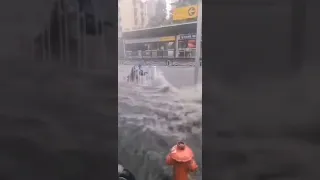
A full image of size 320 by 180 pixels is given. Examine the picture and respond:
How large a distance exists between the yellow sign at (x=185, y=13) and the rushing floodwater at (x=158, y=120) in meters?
0.18

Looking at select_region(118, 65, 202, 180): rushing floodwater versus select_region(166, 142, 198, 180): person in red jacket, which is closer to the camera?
select_region(166, 142, 198, 180): person in red jacket

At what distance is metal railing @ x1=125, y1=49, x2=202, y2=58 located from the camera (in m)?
1.19

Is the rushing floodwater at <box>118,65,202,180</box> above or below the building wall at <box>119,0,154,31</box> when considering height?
below

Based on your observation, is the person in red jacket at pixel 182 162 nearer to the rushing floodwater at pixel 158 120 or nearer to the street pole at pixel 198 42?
the rushing floodwater at pixel 158 120

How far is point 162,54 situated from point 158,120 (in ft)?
0.81

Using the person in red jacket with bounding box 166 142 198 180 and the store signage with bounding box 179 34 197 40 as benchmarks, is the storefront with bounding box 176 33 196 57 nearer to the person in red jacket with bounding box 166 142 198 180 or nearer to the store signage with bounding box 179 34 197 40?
Answer: the store signage with bounding box 179 34 197 40

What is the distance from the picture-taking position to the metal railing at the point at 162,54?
119cm

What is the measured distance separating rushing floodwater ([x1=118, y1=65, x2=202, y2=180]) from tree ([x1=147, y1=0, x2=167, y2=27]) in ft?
0.56
